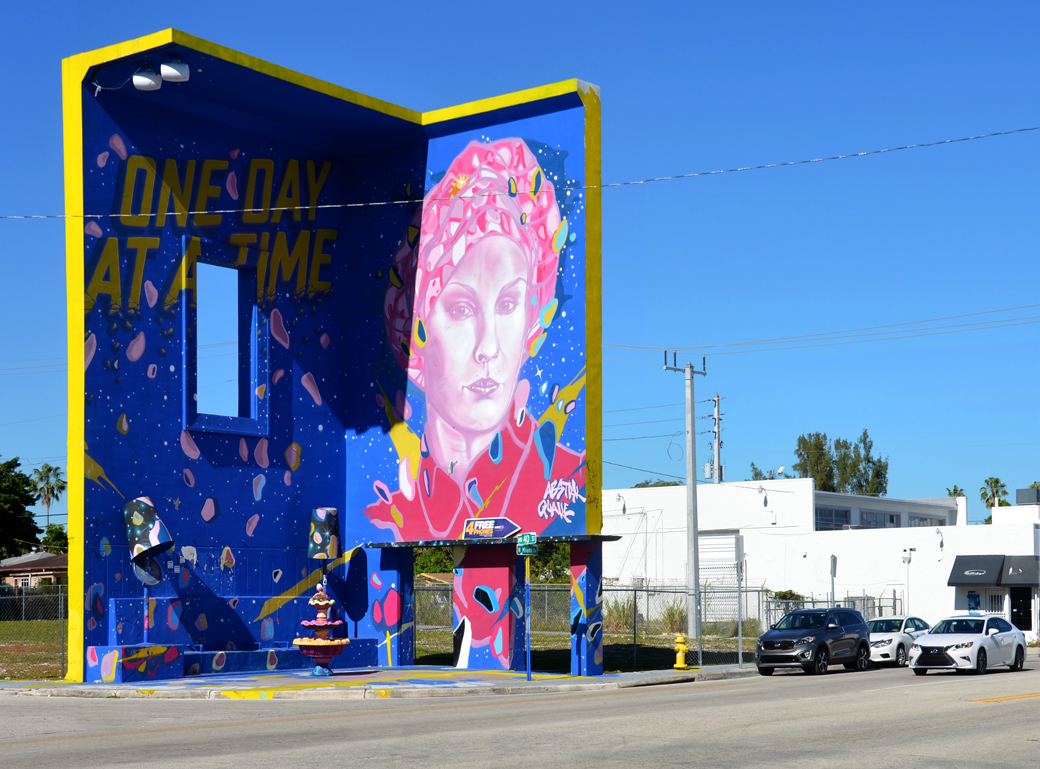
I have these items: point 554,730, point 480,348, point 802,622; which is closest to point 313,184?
point 480,348

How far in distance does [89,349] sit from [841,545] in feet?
143

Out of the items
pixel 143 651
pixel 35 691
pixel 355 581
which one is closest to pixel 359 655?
pixel 355 581

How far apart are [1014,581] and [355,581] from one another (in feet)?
109

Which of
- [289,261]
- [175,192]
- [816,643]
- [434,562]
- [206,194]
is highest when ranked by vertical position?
[206,194]

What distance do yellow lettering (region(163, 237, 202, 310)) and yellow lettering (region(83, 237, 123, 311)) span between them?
4.52 ft

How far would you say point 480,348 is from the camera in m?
30.6

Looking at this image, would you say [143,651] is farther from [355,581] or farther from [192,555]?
[355,581]

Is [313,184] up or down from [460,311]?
up

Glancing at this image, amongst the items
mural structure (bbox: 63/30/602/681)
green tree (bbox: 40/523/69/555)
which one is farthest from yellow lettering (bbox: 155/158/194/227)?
green tree (bbox: 40/523/69/555)

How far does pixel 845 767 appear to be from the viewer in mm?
11695

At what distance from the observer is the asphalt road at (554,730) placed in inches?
493

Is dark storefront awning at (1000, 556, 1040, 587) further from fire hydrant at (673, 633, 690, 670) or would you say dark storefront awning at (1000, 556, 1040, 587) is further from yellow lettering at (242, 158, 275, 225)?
yellow lettering at (242, 158, 275, 225)

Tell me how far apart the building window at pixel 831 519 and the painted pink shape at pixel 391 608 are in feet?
132

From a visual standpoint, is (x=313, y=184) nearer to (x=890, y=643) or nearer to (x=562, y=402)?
(x=562, y=402)
